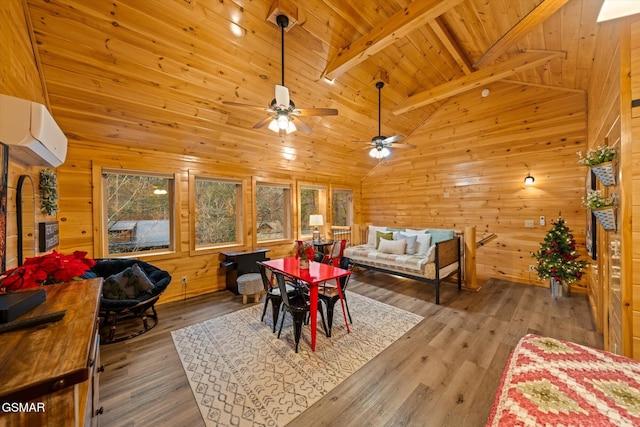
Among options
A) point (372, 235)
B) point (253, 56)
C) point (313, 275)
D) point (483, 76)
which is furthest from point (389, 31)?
point (372, 235)

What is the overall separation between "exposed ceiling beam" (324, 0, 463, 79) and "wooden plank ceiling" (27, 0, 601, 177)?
0.04 feet

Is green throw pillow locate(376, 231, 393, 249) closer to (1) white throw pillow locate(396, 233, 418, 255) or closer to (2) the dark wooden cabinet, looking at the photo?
(1) white throw pillow locate(396, 233, 418, 255)

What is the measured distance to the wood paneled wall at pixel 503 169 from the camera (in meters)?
3.98

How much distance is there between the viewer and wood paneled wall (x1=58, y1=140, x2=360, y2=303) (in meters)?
3.15

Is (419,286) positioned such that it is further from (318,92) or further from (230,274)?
(318,92)

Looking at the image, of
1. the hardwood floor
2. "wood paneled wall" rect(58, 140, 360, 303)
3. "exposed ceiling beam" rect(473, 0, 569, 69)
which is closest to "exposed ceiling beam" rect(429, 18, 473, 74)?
"exposed ceiling beam" rect(473, 0, 569, 69)

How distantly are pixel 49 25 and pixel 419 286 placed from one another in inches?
222

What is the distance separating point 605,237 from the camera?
2404 mm

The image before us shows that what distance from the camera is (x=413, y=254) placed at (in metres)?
4.57

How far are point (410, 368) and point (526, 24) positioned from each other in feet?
9.25

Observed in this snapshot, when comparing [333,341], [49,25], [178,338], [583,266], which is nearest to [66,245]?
[178,338]

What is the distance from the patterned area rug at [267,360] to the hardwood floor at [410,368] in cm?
10

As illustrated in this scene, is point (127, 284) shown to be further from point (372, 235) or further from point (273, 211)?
point (372, 235)

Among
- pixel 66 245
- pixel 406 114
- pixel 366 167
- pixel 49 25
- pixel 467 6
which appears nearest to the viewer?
pixel 49 25
